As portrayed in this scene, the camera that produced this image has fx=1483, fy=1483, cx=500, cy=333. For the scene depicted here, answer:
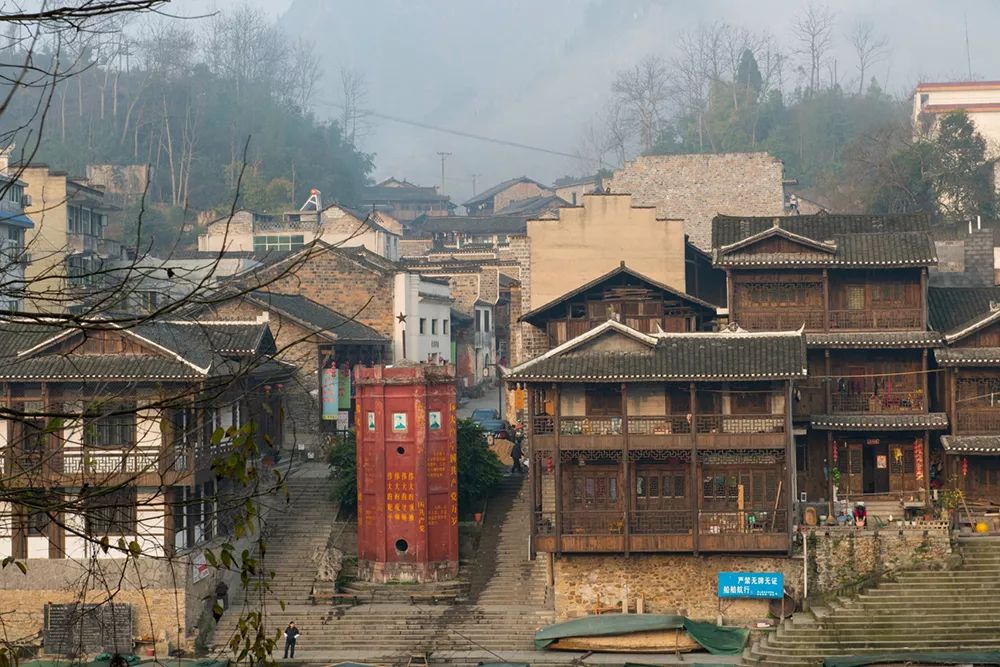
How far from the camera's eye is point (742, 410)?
118ft

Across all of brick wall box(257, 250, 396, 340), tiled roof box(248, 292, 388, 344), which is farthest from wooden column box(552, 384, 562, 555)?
brick wall box(257, 250, 396, 340)

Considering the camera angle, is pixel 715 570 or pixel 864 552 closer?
pixel 864 552

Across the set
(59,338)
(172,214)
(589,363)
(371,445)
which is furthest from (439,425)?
(172,214)

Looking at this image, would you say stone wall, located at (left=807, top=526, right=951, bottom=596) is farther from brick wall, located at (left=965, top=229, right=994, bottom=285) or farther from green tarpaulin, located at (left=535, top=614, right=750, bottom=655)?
brick wall, located at (left=965, top=229, right=994, bottom=285)

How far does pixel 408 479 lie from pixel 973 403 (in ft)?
48.9

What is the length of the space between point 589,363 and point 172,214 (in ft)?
167

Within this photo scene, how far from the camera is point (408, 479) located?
37469mm

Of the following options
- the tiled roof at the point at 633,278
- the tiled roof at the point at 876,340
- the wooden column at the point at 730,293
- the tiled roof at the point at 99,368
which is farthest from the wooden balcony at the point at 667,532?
the tiled roof at the point at 99,368

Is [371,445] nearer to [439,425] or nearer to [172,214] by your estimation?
[439,425]

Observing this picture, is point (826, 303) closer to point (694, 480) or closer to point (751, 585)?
point (694, 480)

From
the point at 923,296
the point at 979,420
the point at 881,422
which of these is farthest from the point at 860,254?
the point at 979,420

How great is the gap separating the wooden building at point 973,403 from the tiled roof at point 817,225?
4401 millimetres

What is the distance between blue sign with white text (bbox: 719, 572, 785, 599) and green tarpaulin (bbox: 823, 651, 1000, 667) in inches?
199

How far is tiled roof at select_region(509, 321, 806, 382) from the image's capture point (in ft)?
115
